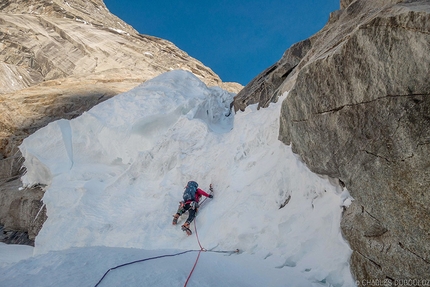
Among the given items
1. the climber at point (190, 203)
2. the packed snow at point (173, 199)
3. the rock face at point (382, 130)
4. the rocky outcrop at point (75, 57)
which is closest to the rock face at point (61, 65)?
the rocky outcrop at point (75, 57)

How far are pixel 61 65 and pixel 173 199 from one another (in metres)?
23.0

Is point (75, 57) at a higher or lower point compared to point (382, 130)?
higher

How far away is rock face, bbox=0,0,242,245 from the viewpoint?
60.6 ft

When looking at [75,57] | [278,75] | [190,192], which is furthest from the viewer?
[75,57]

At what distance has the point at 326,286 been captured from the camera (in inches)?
188

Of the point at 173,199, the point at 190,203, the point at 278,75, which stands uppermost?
the point at 278,75

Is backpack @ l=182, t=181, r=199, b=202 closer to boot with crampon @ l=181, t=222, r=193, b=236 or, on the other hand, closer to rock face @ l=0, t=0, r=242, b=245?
boot with crampon @ l=181, t=222, r=193, b=236

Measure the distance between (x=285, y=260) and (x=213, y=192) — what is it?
13.0 ft

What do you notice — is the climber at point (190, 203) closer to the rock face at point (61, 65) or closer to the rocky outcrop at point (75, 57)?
the rock face at point (61, 65)

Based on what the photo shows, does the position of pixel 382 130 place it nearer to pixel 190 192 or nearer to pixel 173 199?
pixel 190 192

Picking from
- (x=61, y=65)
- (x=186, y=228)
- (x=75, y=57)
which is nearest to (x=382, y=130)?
(x=186, y=228)

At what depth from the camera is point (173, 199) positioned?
9578 millimetres

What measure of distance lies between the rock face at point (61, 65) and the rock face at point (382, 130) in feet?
53.1

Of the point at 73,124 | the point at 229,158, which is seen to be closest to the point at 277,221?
the point at 229,158
